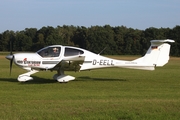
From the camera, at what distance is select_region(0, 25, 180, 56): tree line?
75.5 meters

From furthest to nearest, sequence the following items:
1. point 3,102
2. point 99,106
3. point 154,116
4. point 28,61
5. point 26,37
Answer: point 26,37 → point 28,61 → point 3,102 → point 99,106 → point 154,116

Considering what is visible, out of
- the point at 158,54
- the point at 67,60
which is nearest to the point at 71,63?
the point at 67,60

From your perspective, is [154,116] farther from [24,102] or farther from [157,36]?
[157,36]

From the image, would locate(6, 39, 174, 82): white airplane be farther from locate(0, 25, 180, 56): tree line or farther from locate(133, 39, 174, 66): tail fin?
locate(0, 25, 180, 56): tree line

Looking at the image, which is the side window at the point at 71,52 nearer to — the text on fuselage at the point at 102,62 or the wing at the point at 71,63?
the wing at the point at 71,63

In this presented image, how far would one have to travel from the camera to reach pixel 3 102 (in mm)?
8359

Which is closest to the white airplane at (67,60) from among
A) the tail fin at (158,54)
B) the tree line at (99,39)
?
the tail fin at (158,54)

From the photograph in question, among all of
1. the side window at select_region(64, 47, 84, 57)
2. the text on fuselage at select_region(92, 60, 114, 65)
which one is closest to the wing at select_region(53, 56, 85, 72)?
the side window at select_region(64, 47, 84, 57)

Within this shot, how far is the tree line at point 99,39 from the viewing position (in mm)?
75500

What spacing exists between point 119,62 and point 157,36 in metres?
66.3

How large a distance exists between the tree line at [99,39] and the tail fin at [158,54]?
58.1m

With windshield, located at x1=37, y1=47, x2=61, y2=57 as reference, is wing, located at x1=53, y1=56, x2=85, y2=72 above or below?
below

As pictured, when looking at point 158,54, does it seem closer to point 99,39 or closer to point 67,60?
point 67,60

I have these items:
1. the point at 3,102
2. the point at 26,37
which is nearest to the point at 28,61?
the point at 3,102
